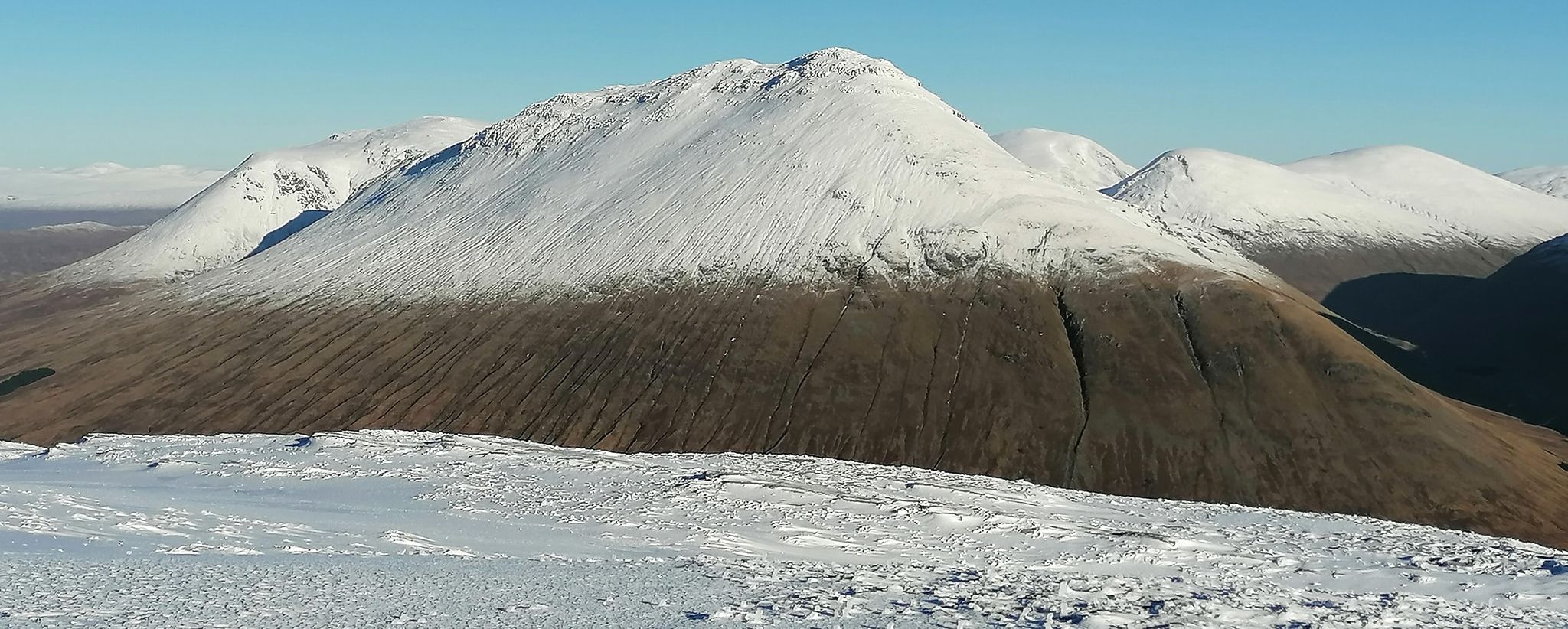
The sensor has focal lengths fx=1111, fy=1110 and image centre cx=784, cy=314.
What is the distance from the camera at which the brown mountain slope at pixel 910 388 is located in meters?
81.1

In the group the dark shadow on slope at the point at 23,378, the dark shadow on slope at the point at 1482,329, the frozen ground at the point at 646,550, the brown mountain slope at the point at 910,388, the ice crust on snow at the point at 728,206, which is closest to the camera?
the frozen ground at the point at 646,550

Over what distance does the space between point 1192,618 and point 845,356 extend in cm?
7044

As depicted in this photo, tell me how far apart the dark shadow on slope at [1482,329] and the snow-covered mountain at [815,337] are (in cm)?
1618

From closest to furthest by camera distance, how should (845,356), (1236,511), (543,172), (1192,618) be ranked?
(1192,618) → (1236,511) → (845,356) → (543,172)

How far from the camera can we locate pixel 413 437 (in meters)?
60.4

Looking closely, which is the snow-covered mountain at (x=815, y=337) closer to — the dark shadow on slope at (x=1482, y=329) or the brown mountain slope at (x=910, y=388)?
the brown mountain slope at (x=910, y=388)

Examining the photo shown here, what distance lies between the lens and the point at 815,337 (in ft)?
342

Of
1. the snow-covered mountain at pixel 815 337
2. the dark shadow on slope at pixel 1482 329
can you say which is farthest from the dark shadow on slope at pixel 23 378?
the dark shadow on slope at pixel 1482 329

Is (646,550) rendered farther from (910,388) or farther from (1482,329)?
(1482,329)

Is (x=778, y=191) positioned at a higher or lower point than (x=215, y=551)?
higher

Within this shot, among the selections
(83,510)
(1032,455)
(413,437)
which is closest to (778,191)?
(1032,455)

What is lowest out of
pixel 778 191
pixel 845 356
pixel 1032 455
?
pixel 1032 455

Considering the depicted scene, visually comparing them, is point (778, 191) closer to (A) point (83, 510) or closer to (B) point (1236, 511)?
(B) point (1236, 511)

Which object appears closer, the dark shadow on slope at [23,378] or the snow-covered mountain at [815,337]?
the snow-covered mountain at [815,337]
